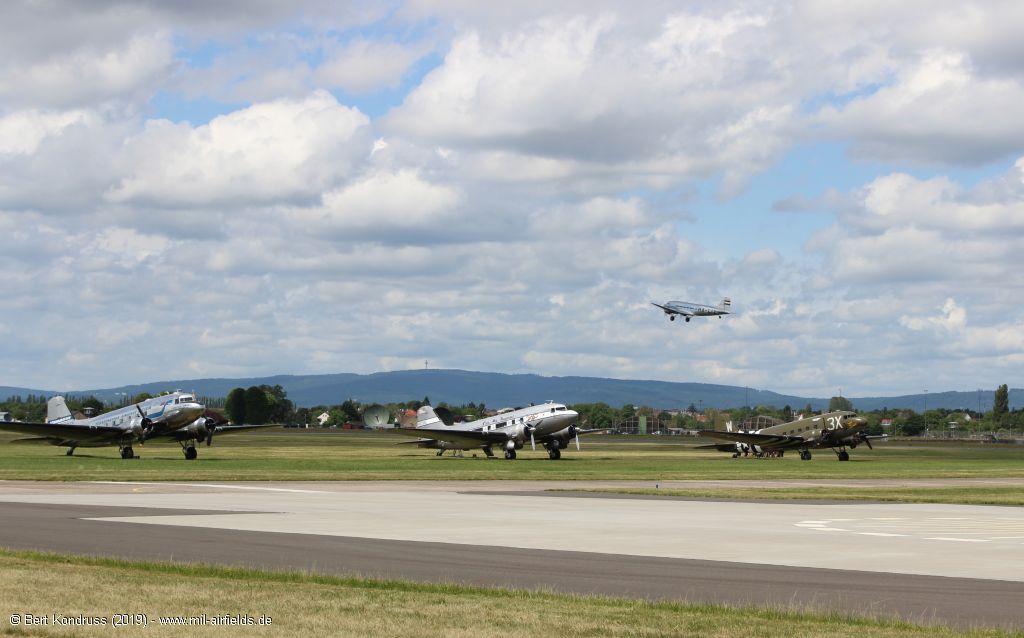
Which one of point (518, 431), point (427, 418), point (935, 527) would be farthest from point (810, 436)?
point (935, 527)

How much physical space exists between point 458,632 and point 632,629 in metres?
2.13

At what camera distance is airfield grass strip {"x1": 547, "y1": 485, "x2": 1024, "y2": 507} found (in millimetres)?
42531

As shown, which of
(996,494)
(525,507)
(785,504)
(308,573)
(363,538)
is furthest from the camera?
(996,494)

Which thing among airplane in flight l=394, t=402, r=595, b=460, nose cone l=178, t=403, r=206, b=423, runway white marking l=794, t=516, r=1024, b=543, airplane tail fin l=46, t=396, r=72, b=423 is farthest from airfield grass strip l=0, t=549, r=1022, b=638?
airplane tail fin l=46, t=396, r=72, b=423

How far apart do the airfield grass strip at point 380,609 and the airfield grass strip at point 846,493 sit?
2625cm

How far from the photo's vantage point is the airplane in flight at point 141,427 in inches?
3250

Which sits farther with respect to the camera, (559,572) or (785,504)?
(785,504)

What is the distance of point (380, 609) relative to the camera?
52.4 ft

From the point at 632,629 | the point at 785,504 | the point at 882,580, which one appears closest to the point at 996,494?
the point at 785,504

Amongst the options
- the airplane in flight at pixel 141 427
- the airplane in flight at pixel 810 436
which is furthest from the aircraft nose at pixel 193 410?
the airplane in flight at pixel 810 436

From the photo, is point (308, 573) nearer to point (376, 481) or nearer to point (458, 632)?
point (458, 632)

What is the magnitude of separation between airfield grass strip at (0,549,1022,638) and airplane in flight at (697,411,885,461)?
82.7m

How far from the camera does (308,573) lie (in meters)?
19.5

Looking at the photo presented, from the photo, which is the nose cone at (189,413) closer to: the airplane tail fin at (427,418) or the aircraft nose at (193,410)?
the aircraft nose at (193,410)
